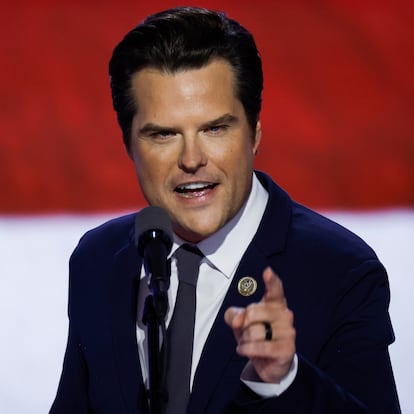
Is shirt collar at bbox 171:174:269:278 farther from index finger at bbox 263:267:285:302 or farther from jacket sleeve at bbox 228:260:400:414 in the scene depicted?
index finger at bbox 263:267:285:302

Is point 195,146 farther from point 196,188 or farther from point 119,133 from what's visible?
point 119,133

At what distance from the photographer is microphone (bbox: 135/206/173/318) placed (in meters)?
1.64

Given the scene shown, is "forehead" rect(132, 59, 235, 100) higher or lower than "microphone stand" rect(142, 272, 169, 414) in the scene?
higher

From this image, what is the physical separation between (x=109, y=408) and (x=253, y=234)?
19.1 inches

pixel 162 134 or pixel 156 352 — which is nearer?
pixel 156 352

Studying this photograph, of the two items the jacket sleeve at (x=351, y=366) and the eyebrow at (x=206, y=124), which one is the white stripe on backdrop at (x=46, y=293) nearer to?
the jacket sleeve at (x=351, y=366)

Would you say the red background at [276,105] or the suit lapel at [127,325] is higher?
the red background at [276,105]

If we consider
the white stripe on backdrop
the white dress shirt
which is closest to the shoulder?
the white dress shirt

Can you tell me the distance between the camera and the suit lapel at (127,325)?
218 centimetres

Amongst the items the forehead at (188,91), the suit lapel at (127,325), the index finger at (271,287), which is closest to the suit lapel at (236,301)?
the suit lapel at (127,325)

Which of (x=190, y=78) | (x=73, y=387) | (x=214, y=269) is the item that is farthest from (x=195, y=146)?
(x=73, y=387)

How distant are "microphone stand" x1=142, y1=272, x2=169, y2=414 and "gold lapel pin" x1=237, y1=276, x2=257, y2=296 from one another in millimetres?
506

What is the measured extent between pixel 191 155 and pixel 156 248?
1.55 ft

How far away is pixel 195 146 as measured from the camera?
7.07 ft
